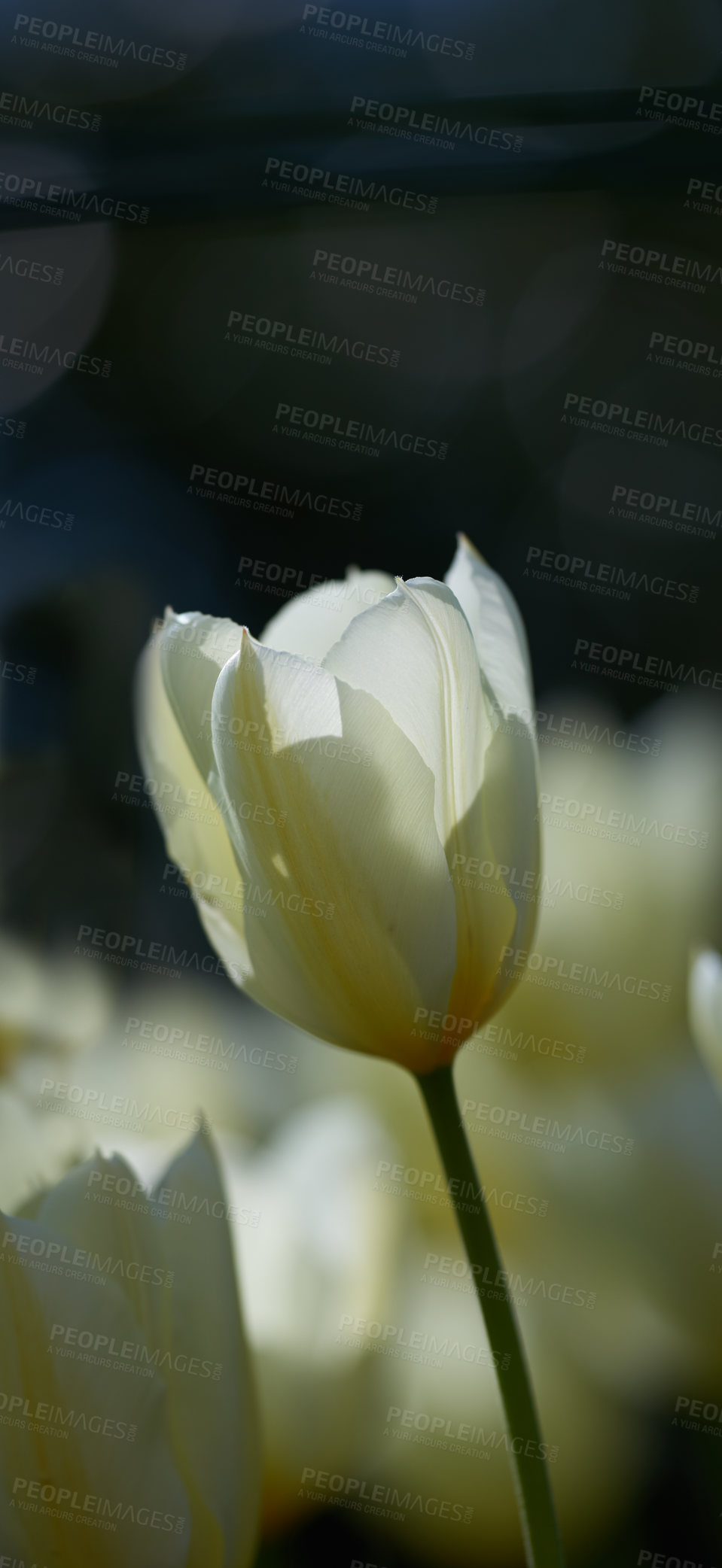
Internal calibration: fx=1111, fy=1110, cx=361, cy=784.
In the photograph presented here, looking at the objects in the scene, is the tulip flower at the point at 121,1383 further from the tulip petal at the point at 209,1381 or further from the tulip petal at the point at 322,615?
the tulip petal at the point at 322,615

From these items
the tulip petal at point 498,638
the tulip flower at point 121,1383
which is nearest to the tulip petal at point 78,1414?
the tulip flower at point 121,1383

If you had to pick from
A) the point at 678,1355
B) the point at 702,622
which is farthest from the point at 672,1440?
the point at 702,622

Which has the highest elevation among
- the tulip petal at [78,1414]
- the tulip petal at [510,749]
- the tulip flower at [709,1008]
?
the tulip petal at [510,749]

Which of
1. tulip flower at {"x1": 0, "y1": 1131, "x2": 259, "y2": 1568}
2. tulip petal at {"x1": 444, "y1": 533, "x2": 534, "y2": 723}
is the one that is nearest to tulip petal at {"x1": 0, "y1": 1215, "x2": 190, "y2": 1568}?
tulip flower at {"x1": 0, "y1": 1131, "x2": 259, "y2": 1568}

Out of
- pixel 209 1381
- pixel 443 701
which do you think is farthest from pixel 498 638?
pixel 209 1381

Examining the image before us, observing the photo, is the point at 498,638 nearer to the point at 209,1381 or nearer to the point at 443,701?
the point at 443,701

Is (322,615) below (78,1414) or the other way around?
the other way around

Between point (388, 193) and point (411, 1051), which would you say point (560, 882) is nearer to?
point (411, 1051)
